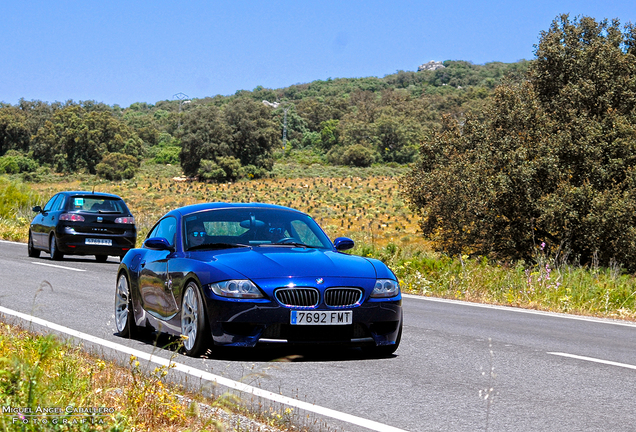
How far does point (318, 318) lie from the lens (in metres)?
6.79

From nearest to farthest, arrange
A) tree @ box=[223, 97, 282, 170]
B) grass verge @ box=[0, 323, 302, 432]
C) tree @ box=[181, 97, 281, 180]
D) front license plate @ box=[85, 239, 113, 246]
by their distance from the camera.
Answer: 1. grass verge @ box=[0, 323, 302, 432]
2. front license plate @ box=[85, 239, 113, 246]
3. tree @ box=[181, 97, 281, 180]
4. tree @ box=[223, 97, 282, 170]

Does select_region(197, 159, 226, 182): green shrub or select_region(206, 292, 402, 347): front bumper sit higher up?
select_region(197, 159, 226, 182): green shrub

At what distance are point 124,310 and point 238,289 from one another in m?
2.42

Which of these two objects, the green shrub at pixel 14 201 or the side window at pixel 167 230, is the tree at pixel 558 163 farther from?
the side window at pixel 167 230

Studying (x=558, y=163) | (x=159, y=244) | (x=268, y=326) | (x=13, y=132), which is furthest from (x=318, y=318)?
(x=13, y=132)

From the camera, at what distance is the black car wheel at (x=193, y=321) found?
6974 mm

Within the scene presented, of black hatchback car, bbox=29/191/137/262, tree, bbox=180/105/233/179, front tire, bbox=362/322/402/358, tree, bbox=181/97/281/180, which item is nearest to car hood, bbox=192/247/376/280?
front tire, bbox=362/322/402/358

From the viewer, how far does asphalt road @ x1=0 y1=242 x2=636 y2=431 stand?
536cm

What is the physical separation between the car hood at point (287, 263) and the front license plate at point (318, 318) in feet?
1.07

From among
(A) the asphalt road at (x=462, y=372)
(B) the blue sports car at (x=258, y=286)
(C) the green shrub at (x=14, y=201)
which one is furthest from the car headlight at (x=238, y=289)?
(C) the green shrub at (x=14, y=201)

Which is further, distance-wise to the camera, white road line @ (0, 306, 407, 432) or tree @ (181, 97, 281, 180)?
tree @ (181, 97, 281, 180)

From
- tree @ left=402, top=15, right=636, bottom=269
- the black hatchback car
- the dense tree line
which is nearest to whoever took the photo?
the black hatchback car

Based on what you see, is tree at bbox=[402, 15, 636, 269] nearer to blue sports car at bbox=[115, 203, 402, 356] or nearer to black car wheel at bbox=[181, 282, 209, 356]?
blue sports car at bbox=[115, 203, 402, 356]

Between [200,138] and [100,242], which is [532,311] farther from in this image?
[200,138]
